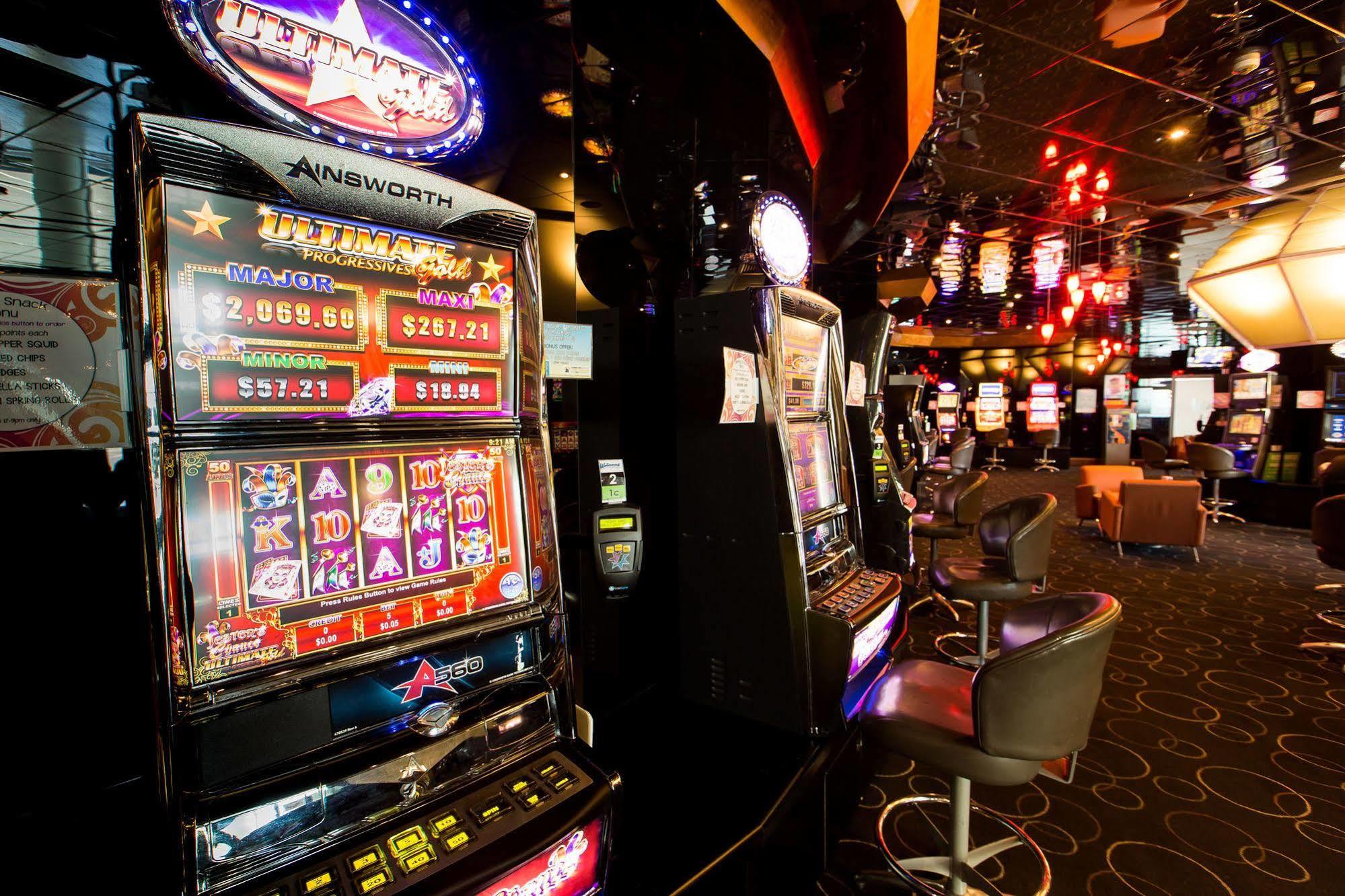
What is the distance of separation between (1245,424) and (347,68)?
13.3 meters

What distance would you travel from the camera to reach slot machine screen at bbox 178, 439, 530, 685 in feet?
3.22

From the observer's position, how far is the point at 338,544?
1.14 metres

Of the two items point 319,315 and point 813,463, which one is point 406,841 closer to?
point 319,315

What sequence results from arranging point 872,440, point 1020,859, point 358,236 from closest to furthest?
point 358,236 < point 1020,859 < point 872,440

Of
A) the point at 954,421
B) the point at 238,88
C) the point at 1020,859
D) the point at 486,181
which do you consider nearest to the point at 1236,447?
the point at 954,421

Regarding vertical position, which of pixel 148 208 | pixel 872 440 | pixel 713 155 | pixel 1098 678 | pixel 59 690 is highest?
pixel 713 155

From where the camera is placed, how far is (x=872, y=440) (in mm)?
4406

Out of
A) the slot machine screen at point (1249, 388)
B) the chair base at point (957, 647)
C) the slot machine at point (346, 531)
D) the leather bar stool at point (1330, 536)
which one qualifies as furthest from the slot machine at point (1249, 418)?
the slot machine at point (346, 531)

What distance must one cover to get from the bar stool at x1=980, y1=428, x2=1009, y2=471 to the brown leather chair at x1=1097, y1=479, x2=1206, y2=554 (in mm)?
10419

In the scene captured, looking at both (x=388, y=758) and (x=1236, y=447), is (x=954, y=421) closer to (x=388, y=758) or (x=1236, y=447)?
(x=1236, y=447)

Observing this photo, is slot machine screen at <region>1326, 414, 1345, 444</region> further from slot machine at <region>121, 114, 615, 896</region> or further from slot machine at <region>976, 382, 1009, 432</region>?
slot machine at <region>121, 114, 615, 896</region>

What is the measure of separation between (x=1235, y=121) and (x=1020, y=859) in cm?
662

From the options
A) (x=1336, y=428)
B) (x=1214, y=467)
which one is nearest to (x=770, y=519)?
(x=1214, y=467)

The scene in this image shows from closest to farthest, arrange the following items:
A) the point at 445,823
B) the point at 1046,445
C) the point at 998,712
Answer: the point at 445,823 < the point at 998,712 < the point at 1046,445
